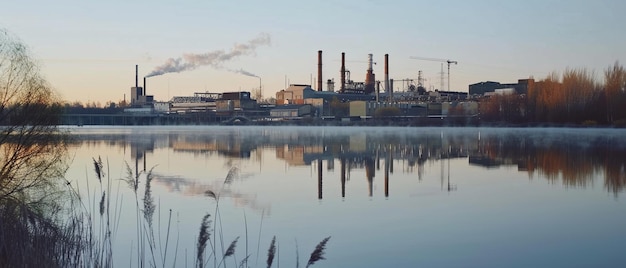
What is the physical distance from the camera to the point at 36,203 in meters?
9.27

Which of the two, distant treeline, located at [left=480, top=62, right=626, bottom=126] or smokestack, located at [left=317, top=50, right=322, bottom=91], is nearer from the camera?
distant treeline, located at [left=480, top=62, right=626, bottom=126]

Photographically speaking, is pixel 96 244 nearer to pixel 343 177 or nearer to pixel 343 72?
pixel 343 177

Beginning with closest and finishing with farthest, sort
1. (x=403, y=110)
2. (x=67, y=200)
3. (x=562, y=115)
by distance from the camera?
(x=67, y=200) < (x=562, y=115) < (x=403, y=110)

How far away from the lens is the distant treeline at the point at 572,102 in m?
59.1

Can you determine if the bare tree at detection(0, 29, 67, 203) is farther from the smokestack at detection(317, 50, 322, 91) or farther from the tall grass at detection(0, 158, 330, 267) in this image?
the smokestack at detection(317, 50, 322, 91)

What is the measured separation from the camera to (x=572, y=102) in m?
62.4

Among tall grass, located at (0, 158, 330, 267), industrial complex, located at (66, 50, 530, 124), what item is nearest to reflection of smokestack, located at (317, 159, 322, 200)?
tall grass, located at (0, 158, 330, 267)

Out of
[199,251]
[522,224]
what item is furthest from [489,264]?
[199,251]

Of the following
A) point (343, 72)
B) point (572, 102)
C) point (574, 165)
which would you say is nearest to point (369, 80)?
point (343, 72)

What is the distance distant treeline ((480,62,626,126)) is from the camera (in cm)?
5912

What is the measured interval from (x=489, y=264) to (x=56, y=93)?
771 cm

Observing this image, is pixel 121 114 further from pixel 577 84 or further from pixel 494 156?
pixel 494 156

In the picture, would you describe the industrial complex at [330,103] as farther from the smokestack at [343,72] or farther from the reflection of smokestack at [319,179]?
the reflection of smokestack at [319,179]

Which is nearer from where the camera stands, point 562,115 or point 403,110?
point 562,115
